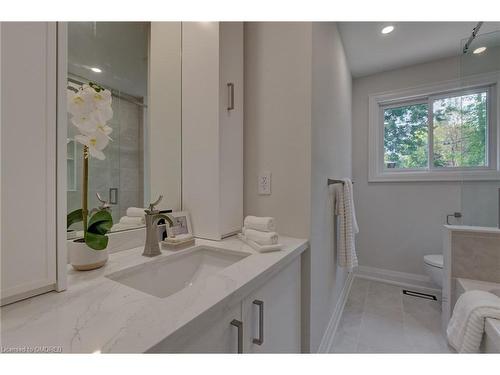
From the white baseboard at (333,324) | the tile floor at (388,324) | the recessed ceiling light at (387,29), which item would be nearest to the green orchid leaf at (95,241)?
the white baseboard at (333,324)

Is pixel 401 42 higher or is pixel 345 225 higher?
pixel 401 42

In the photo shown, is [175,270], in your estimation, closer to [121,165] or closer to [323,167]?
[121,165]

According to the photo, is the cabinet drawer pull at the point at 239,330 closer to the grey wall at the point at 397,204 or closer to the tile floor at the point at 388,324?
the tile floor at the point at 388,324

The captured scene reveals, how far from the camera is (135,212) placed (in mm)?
1096

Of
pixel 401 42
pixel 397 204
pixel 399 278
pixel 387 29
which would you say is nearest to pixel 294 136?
pixel 387 29

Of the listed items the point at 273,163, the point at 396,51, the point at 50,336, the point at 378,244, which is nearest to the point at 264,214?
the point at 273,163

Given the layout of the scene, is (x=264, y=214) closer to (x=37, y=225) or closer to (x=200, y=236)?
→ (x=200, y=236)

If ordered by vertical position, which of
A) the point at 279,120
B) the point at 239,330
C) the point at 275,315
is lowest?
the point at 275,315

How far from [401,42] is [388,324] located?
2.44 metres

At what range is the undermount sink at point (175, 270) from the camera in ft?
2.64

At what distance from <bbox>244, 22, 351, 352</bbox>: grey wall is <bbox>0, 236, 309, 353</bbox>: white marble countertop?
1.76 ft

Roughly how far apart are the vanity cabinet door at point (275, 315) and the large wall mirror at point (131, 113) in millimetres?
697

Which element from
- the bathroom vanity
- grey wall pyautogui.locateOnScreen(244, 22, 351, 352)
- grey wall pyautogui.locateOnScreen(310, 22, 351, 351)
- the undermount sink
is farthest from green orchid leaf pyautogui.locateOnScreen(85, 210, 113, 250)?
the bathroom vanity

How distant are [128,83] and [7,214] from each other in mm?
853
